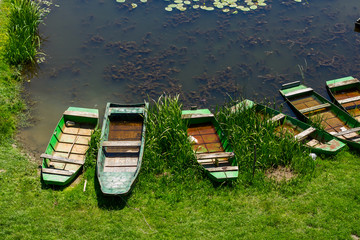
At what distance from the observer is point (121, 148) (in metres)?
12.2

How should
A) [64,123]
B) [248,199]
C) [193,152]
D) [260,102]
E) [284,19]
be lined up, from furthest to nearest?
[284,19] < [260,102] < [64,123] < [193,152] < [248,199]

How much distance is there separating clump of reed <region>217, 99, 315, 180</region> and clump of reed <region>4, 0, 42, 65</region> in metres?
8.77

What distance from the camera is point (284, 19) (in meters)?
19.1

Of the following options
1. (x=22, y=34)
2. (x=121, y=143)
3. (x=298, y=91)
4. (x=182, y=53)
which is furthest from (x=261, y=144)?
(x=22, y=34)

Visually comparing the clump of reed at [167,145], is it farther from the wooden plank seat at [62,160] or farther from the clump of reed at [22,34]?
the clump of reed at [22,34]

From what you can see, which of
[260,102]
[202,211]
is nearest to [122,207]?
[202,211]

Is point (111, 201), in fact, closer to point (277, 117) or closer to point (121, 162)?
point (121, 162)

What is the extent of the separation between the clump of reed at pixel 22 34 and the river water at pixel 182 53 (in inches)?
27.2

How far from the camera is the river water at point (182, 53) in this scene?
1517cm

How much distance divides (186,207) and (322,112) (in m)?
6.52

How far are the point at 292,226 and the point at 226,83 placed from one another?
23.7ft

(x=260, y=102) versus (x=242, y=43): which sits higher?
(x=242, y=43)

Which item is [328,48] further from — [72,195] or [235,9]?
[72,195]

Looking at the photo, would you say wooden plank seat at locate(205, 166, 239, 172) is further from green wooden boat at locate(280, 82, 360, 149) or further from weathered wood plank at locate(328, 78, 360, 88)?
weathered wood plank at locate(328, 78, 360, 88)
